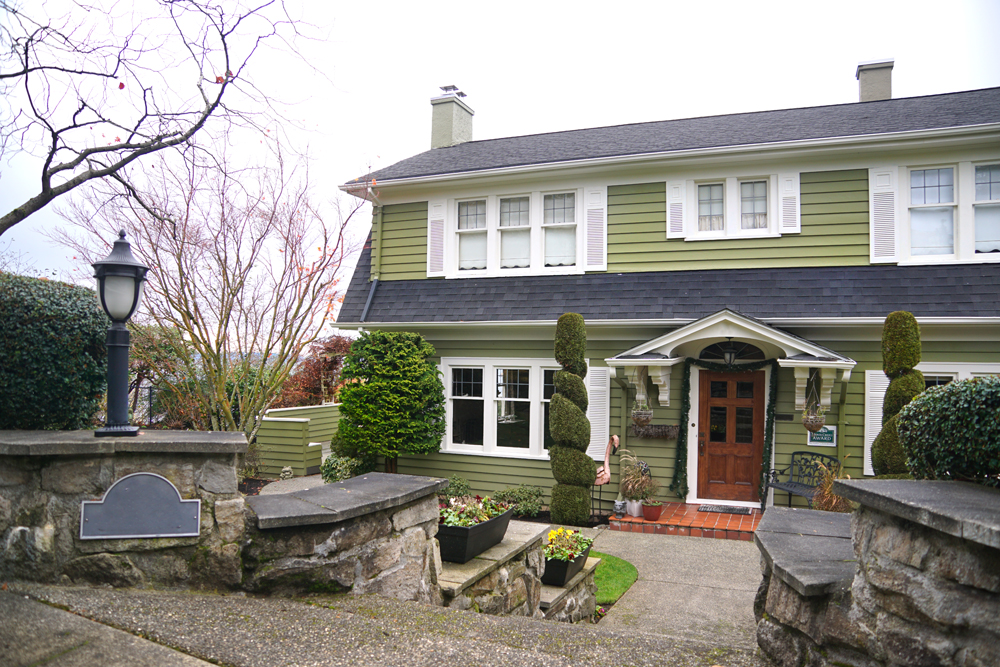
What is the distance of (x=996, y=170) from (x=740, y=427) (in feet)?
15.7

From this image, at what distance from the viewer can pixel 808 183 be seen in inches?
356

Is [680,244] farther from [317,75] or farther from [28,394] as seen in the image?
[28,394]

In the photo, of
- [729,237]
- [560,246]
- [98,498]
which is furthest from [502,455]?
[98,498]

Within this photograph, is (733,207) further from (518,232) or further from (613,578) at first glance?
(613,578)

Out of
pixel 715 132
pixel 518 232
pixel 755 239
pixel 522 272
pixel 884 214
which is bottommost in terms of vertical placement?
pixel 522 272

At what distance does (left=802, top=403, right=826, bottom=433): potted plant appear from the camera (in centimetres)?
829

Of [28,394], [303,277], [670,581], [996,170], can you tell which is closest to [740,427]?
[670,581]

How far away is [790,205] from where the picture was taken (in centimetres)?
906

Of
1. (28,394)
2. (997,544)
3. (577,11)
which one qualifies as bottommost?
(997,544)

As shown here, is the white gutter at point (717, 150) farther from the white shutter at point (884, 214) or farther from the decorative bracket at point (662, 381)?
the decorative bracket at point (662, 381)

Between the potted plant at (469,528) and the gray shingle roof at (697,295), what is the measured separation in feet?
15.6

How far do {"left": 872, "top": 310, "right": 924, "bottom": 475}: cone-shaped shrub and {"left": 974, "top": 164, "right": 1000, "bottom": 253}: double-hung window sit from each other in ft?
6.43

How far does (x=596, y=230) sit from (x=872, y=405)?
4.59 meters

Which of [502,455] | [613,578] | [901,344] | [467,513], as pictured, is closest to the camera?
[467,513]
